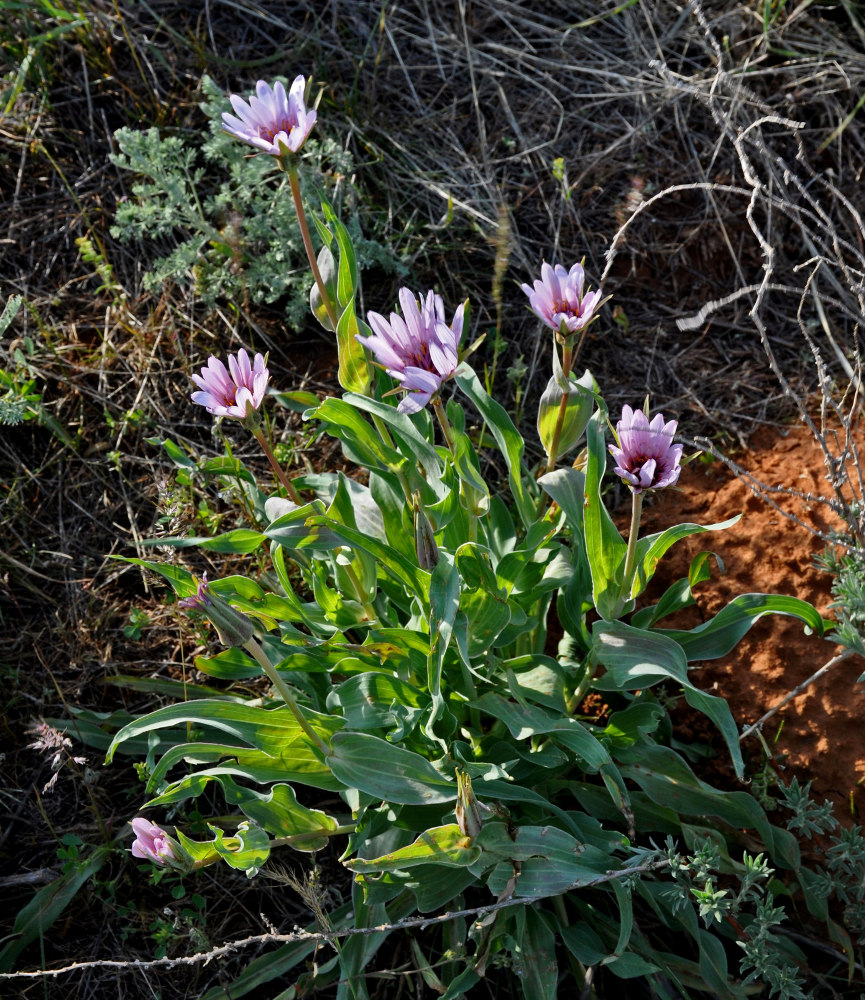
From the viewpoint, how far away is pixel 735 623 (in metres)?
1.91

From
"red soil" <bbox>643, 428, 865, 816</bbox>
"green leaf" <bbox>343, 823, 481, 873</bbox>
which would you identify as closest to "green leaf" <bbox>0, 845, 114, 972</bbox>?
"green leaf" <bbox>343, 823, 481, 873</bbox>

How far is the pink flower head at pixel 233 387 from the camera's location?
67.9 inches

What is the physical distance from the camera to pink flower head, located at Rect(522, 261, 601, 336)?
1697 millimetres

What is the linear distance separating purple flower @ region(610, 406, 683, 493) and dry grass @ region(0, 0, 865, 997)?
35.8 inches

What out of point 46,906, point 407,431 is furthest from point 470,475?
point 46,906

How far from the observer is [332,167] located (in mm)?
3068

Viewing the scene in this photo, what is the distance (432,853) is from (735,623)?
2.59 feet

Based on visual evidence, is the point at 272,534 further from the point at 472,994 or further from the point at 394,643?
the point at 472,994

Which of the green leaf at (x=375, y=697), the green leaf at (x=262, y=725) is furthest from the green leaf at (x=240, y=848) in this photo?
the green leaf at (x=375, y=697)

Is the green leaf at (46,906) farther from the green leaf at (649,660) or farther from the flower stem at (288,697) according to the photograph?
the green leaf at (649,660)

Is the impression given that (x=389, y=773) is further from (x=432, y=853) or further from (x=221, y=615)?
(x=221, y=615)

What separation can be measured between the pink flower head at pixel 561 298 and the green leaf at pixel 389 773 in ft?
2.77

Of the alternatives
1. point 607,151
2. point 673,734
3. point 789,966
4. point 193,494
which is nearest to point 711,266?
point 607,151

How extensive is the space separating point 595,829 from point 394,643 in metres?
0.56
